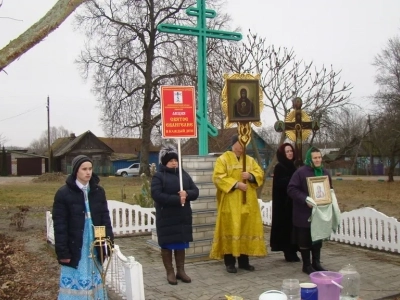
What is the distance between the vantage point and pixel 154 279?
19.3 feet

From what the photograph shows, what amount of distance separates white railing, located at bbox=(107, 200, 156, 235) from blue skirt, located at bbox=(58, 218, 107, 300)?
5479mm

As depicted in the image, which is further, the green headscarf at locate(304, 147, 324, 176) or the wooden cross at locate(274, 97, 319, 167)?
the wooden cross at locate(274, 97, 319, 167)

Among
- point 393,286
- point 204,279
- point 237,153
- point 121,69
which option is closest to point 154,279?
point 204,279

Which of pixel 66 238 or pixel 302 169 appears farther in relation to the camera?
pixel 302 169

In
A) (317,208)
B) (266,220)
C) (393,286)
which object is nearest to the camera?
(393,286)

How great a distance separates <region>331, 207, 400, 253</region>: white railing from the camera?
23.6 ft

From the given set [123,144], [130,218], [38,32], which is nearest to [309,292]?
[38,32]

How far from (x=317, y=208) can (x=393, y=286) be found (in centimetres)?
125

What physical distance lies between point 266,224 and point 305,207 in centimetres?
458

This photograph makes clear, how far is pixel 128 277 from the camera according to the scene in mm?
4477

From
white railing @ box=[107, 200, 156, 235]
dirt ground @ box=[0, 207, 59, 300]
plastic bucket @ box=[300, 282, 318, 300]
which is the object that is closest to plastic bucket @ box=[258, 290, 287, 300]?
plastic bucket @ box=[300, 282, 318, 300]

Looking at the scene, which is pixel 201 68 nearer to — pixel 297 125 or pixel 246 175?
pixel 297 125

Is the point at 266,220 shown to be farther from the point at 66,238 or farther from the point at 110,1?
the point at 110,1

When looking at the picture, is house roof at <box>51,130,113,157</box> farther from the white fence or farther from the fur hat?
the fur hat
